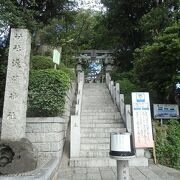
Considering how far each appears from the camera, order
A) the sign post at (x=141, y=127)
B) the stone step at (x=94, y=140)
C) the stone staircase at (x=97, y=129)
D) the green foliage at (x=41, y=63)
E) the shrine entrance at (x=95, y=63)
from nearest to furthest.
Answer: the stone staircase at (x=97, y=129) < the sign post at (x=141, y=127) < the stone step at (x=94, y=140) < the green foliage at (x=41, y=63) < the shrine entrance at (x=95, y=63)

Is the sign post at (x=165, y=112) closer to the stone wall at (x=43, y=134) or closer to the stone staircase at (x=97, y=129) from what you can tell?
the stone staircase at (x=97, y=129)

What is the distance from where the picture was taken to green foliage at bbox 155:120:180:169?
8.83 m

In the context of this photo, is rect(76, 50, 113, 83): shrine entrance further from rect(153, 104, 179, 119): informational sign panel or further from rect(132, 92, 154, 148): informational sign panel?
rect(132, 92, 154, 148): informational sign panel

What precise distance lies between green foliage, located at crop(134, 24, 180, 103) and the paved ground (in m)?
4.15

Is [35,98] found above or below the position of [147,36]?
below

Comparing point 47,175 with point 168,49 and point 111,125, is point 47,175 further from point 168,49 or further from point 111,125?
point 168,49

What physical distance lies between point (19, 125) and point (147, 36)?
1106cm

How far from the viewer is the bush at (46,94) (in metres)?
8.23

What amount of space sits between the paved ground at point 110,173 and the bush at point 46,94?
5.92ft

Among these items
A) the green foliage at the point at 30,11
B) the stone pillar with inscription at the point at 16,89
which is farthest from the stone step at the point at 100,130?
the green foliage at the point at 30,11

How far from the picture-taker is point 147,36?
1554 centimetres

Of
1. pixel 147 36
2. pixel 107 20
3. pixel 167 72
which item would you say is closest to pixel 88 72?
pixel 107 20

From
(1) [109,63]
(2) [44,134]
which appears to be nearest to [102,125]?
(2) [44,134]

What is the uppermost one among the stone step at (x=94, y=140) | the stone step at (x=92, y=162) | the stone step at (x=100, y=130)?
the stone step at (x=100, y=130)
